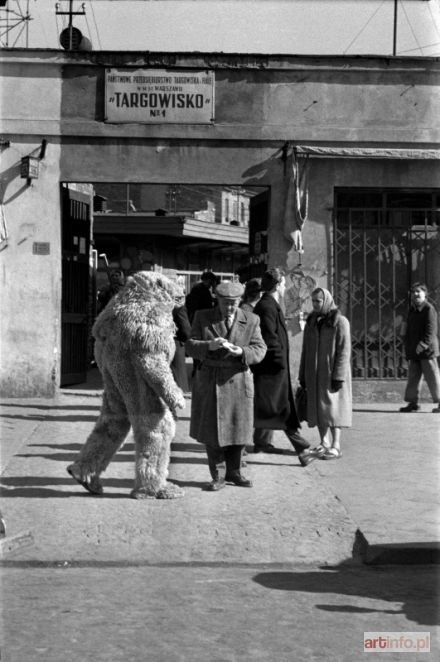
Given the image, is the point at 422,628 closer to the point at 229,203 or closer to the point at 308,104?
the point at 308,104

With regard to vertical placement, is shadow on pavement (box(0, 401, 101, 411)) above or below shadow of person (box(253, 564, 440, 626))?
above

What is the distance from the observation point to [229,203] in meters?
52.5

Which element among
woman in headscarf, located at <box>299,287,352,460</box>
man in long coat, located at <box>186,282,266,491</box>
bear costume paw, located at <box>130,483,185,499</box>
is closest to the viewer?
bear costume paw, located at <box>130,483,185,499</box>

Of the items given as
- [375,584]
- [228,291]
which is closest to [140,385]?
[228,291]

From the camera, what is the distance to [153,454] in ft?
28.6

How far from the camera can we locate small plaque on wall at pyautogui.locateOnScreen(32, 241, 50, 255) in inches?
650

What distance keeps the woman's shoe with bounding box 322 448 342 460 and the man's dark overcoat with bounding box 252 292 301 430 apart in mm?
422

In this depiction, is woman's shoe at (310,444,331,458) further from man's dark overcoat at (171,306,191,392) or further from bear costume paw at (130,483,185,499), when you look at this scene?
bear costume paw at (130,483,185,499)

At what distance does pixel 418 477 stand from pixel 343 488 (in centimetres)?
97

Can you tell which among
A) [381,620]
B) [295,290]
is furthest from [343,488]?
[295,290]

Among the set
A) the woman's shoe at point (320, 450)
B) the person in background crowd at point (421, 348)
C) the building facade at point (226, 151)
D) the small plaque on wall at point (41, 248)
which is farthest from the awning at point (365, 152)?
the woman's shoe at point (320, 450)

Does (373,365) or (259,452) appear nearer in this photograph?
(259,452)

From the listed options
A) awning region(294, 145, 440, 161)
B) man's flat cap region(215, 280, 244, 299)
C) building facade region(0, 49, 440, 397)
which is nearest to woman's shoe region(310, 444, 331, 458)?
man's flat cap region(215, 280, 244, 299)

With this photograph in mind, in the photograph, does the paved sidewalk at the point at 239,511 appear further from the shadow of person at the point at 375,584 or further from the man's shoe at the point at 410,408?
the man's shoe at the point at 410,408
